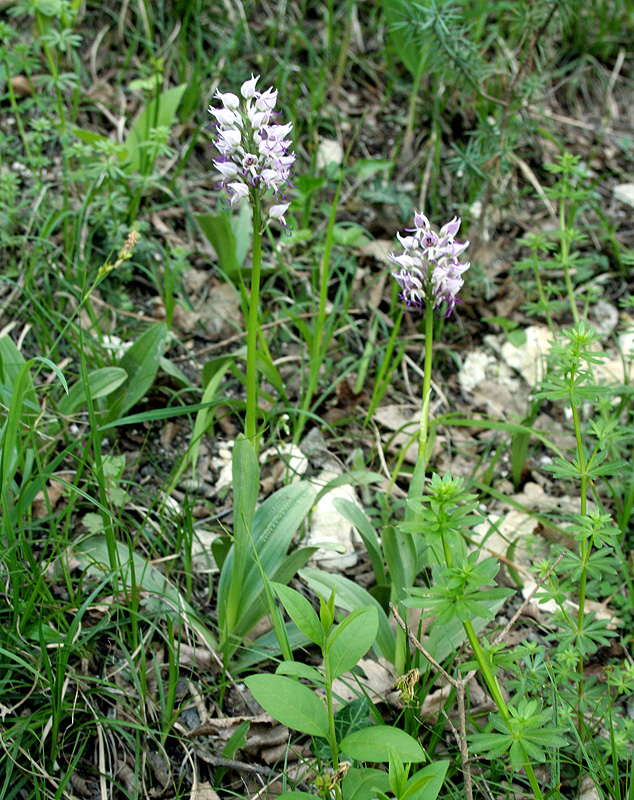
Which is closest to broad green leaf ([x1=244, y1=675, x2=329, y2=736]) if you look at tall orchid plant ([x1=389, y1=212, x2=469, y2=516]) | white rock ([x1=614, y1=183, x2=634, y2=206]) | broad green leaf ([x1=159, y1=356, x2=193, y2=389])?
tall orchid plant ([x1=389, y1=212, x2=469, y2=516])

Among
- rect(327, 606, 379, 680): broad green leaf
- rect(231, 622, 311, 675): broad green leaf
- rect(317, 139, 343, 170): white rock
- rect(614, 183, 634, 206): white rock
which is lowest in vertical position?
rect(231, 622, 311, 675): broad green leaf

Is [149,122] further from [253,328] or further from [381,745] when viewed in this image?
[381,745]

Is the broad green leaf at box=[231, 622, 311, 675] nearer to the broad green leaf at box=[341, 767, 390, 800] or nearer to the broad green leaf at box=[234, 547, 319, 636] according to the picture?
the broad green leaf at box=[234, 547, 319, 636]

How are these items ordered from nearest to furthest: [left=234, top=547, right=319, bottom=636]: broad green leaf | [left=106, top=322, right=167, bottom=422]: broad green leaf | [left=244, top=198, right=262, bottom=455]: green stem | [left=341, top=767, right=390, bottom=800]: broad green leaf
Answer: [left=341, top=767, right=390, bottom=800]: broad green leaf
[left=244, top=198, right=262, bottom=455]: green stem
[left=234, top=547, right=319, bottom=636]: broad green leaf
[left=106, top=322, right=167, bottom=422]: broad green leaf

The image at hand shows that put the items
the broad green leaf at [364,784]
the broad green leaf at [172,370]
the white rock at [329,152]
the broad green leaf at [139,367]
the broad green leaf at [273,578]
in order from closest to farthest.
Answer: the broad green leaf at [364,784]
the broad green leaf at [273,578]
the broad green leaf at [139,367]
the broad green leaf at [172,370]
the white rock at [329,152]

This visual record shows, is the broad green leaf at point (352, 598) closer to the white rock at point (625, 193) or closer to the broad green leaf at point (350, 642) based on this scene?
the broad green leaf at point (350, 642)

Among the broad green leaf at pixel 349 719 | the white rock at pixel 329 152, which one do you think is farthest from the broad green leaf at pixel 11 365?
the white rock at pixel 329 152

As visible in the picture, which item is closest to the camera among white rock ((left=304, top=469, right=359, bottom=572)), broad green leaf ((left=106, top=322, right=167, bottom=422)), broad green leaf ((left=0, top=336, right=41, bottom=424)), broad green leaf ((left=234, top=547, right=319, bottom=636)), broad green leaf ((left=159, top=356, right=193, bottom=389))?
broad green leaf ((left=234, top=547, right=319, bottom=636))
